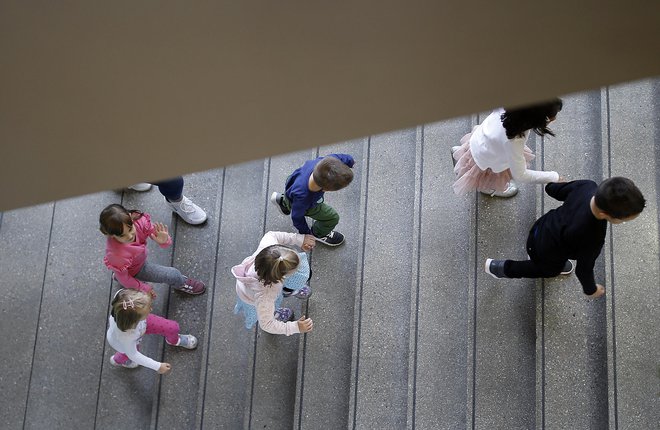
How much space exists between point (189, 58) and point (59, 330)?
155 inches

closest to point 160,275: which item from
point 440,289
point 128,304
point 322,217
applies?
point 128,304

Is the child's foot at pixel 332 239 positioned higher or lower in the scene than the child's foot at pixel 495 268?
higher

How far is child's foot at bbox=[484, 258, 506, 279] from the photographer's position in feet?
13.3

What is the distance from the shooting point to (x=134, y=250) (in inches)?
165

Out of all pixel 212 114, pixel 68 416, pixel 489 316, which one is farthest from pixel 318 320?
Answer: pixel 212 114

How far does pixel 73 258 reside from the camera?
492cm

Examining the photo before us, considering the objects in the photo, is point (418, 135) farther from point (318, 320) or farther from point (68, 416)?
point (68, 416)

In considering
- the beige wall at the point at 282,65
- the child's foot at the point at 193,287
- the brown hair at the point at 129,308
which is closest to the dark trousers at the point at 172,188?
the child's foot at the point at 193,287

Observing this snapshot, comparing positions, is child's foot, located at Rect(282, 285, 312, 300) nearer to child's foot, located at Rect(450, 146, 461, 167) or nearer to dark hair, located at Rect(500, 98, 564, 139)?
child's foot, located at Rect(450, 146, 461, 167)

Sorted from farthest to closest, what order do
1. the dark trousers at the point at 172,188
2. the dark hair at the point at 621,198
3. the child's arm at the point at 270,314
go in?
the dark trousers at the point at 172,188, the child's arm at the point at 270,314, the dark hair at the point at 621,198

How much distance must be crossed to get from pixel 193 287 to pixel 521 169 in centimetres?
218

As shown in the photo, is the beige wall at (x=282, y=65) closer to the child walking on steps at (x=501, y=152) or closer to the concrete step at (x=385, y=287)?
the child walking on steps at (x=501, y=152)

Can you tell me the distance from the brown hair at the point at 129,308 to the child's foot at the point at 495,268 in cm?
191

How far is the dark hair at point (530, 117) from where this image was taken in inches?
133
